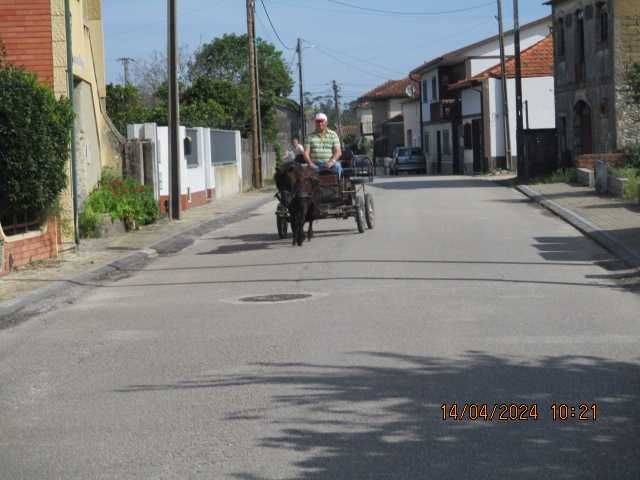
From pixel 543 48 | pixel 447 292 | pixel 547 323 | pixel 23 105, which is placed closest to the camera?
pixel 547 323

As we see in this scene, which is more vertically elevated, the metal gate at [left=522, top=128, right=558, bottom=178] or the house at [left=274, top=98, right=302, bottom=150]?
the house at [left=274, top=98, right=302, bottom=150]

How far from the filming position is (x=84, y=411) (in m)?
7.38

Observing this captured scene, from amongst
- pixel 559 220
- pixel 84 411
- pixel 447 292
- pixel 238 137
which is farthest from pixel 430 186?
pixel 84 411

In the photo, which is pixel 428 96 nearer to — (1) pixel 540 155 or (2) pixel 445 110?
(2) pixel 445 110

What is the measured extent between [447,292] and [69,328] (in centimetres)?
398

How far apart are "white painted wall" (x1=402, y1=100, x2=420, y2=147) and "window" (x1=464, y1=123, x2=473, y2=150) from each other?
615 inches

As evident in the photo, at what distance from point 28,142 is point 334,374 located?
849cm

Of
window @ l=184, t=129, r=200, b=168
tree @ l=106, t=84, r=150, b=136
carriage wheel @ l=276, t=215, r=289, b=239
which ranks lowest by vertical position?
carriage wheel @ l=276, t=215, r=289, b=239

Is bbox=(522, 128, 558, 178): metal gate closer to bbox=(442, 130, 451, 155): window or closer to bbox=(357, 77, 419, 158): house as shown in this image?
bbox=(442, 130, 451, 155): window

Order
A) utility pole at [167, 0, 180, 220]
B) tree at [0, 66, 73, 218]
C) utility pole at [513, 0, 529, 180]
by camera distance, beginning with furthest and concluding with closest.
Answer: utility pole at [513, 0, 529, 180]
utility pole at [167, 0, 180, 220]
tree at [0, 66, 73, 218]

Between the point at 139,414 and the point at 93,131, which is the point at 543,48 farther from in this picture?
the point at 139,414

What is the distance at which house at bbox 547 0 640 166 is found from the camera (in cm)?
3522

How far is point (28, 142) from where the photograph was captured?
15195 mm

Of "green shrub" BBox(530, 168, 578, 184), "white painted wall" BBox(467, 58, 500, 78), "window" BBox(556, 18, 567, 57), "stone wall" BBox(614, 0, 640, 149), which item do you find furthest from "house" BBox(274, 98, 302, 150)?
"stone wall" BBox(614, 0, 640, 149)
